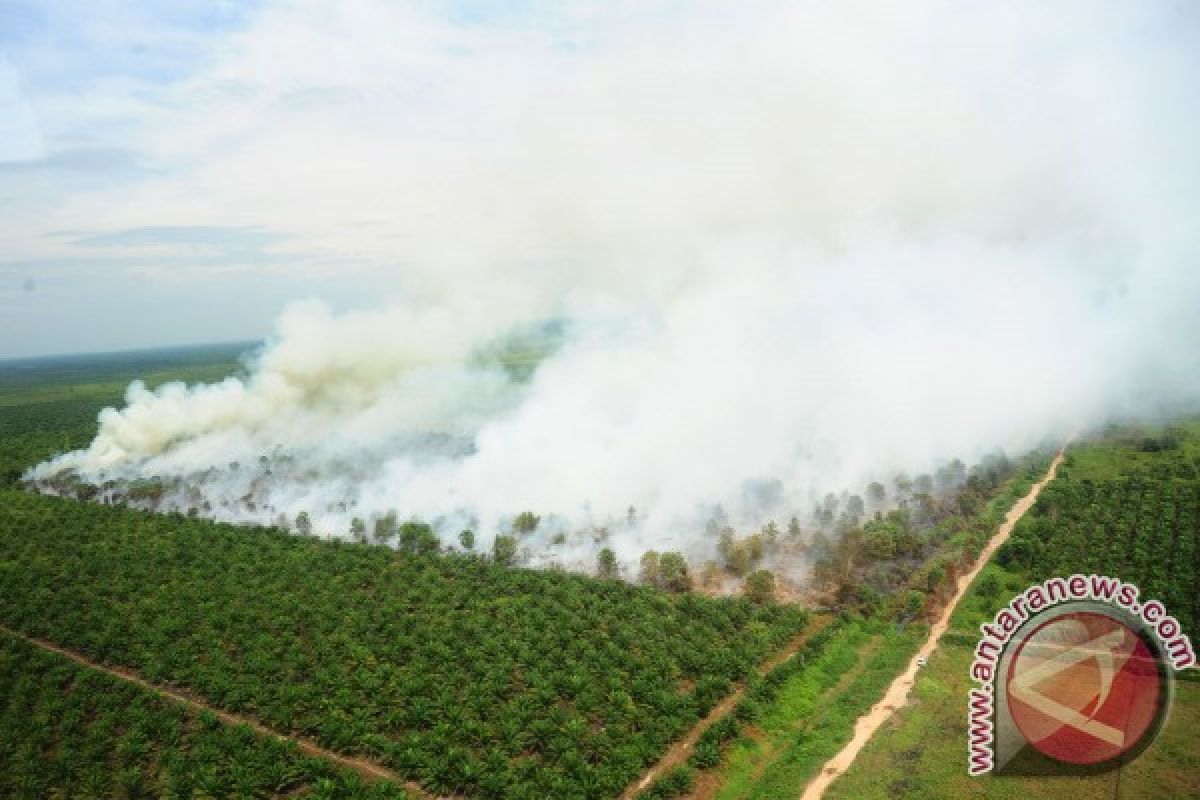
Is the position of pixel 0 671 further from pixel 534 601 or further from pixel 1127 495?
pixel 1127 495

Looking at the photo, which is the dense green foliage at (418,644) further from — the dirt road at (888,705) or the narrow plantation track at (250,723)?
the dirt road at (888,705)

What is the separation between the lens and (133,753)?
24641 mm

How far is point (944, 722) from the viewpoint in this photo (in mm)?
24938

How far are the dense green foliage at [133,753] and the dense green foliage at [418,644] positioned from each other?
4.67ft

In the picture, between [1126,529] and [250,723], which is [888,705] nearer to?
[1126,529]

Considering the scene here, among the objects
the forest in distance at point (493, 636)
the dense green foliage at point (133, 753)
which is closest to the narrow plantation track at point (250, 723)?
the forest in distance at point (493, 636)

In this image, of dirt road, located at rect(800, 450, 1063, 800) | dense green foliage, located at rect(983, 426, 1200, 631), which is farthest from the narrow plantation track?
dense green foliage, located at rect(983, 426, 1200, 631)

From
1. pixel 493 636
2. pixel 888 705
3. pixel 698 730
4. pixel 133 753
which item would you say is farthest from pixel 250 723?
pixel 888 705

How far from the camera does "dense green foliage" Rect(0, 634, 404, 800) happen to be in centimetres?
2284

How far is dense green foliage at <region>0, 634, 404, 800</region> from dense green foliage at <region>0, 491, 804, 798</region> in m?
1.42

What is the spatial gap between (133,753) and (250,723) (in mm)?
3803

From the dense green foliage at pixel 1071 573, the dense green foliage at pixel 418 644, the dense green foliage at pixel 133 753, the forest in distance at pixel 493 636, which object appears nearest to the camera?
the dense green foliage at pixel 1071 573

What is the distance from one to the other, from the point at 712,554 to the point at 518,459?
20429 millimetres

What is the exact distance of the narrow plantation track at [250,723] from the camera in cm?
2336
